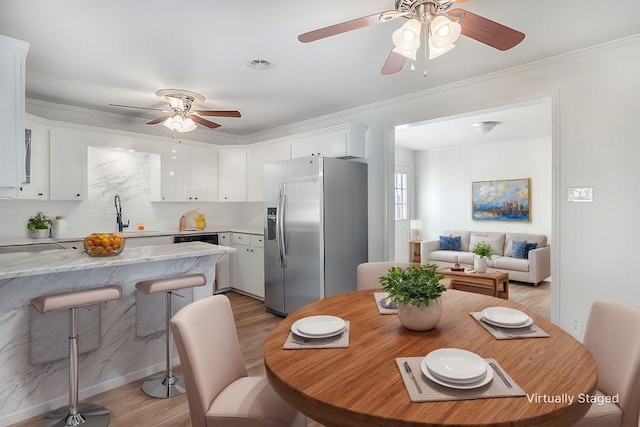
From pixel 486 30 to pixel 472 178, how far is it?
5.81 m

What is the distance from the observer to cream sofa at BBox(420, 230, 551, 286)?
18.2 feet

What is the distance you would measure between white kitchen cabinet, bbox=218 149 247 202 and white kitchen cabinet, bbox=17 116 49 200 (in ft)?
6.97

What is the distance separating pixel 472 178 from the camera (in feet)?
23.2

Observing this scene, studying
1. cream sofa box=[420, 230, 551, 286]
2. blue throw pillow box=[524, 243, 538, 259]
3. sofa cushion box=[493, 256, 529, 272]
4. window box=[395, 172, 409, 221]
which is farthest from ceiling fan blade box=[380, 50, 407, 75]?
window box=[395, 172, 409, 221]

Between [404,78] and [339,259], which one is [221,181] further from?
[404,78]

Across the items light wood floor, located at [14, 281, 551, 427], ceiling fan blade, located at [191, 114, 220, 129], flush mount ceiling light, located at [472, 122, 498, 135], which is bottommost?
light wood floor, located at [14, 281, 551, 427]

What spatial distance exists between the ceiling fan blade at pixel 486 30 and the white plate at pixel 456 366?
1.44 m

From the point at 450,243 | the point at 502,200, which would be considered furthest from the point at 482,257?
the point at 502,200

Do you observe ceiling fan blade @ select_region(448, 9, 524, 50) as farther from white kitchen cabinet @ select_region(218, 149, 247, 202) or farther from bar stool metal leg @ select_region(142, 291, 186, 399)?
white kitchen cabinet @ select_region(218, 149, 247, 202)

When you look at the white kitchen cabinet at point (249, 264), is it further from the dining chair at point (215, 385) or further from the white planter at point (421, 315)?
the white planter at point (421, 315)

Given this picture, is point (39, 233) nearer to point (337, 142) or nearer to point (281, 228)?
point (281, 228)

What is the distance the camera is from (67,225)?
421cm

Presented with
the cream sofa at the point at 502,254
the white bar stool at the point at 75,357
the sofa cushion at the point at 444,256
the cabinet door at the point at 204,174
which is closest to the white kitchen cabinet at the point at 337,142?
the cabinet door at the point at 204,174

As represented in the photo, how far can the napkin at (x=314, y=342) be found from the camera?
4.21ft
